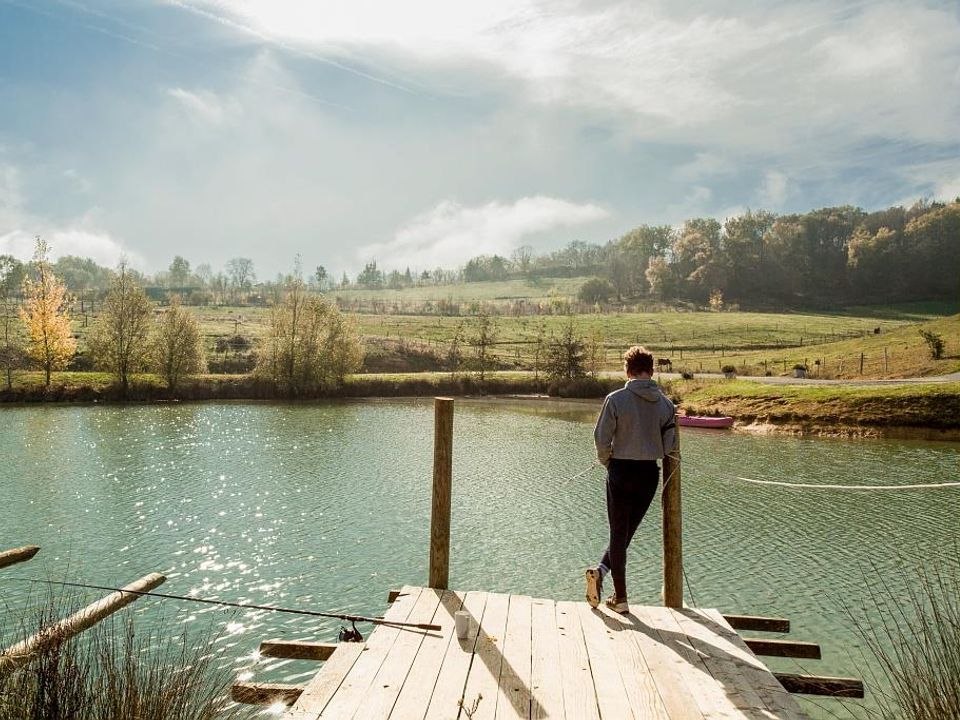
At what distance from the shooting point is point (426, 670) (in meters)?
5.91

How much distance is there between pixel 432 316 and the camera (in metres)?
127

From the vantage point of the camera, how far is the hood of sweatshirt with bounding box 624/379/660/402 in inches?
296

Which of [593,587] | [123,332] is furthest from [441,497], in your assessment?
[123,332]

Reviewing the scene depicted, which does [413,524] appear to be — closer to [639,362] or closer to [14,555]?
[14,555]

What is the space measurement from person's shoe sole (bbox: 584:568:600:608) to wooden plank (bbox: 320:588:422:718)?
7.08 ft

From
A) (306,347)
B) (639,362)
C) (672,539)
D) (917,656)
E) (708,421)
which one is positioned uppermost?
(639,362)

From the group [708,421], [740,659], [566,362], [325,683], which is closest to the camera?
[325,683]

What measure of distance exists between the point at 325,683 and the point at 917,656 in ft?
28.2

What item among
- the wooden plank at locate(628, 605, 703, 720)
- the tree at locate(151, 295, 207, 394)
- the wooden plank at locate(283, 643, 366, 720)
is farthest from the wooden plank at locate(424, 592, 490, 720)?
the tree at locate(151, 295, 207, 394)

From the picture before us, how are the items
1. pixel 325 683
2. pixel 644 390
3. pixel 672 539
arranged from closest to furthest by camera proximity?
pixel 325 683 < pixel 644 390 < pixel 672 539

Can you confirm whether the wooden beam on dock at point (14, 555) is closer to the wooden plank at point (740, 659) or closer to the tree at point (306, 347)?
the wooden plank at point (740, 659)

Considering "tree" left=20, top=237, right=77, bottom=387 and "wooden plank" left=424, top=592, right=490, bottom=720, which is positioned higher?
"tree" left=20, top=237, right=77, bottom=387

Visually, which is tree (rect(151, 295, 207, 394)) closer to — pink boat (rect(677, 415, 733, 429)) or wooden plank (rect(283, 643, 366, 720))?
pink boat (rect(677, 415, 733, 429))

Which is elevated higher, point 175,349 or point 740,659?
point 175,349
